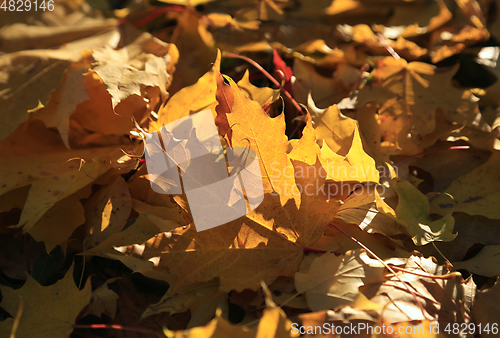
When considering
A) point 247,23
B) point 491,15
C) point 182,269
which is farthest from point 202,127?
point 491,15

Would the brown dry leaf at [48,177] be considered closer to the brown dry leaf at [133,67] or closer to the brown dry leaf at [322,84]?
the brown dry leaf at [133,67]

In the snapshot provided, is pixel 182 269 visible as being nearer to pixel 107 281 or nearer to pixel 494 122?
pixel 107 281

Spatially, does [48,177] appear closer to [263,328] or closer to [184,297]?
[184,297]

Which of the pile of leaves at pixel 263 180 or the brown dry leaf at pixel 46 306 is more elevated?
the pile of leaves at pixel 263 180

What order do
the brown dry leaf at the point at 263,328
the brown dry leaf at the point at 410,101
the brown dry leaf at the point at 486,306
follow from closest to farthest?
the brown dry leaf at the point at 263,328
the brown dry leaf at the point at 486,306
the brown dry leaf at the point at 410,101

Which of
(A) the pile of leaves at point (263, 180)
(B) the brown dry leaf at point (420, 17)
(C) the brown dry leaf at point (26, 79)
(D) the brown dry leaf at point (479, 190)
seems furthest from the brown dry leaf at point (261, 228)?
(B) the brown dry leaf at point (420, 17)

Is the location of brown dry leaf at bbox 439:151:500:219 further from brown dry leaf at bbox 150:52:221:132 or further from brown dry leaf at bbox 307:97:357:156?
brown dry leaf at bbox 150:52:221:132

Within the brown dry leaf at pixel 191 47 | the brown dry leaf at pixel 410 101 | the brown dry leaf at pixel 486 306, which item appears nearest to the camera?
the brown dry leaf at pixel 486 306

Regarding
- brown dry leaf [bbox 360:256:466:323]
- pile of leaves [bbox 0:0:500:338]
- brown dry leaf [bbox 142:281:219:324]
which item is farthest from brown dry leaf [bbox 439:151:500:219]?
brown dry leaf [bbox 142:281:219:324]

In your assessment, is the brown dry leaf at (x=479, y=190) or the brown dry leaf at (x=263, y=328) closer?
the brown dry leaf at (x=263, y=328)
